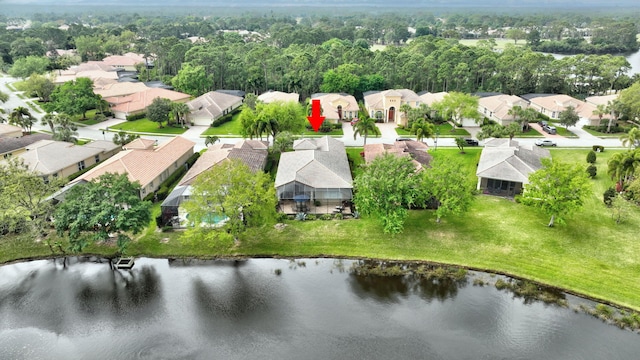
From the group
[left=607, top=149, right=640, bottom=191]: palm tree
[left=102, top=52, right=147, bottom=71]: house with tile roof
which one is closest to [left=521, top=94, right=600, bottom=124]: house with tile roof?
[left=607, top=149, right=640, bottom=191]: palm tree

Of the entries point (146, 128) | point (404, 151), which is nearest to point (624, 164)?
point (404, 151)

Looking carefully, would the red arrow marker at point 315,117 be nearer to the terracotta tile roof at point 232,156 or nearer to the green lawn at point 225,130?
the green lawn at point 225,130

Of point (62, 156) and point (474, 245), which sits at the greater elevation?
point (62, 156)

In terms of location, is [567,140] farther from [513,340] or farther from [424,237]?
[513,340]

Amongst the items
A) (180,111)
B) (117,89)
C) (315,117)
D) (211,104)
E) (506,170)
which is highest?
(117,89)

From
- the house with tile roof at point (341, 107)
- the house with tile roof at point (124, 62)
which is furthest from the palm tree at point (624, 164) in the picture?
the house with tile roof at point (124, 62)

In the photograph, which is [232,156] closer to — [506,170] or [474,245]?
[474,245]
